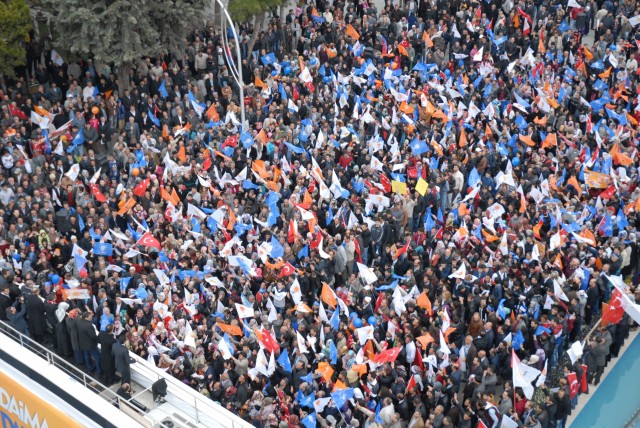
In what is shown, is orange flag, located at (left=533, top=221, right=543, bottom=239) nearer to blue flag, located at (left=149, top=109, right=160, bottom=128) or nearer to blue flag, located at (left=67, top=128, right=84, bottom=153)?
blue flag, located at (left=149, top=109, right=160, bottom=128)

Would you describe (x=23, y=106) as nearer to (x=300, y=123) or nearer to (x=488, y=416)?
(x=300, y=123)

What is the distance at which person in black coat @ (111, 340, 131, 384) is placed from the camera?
60.7 ft

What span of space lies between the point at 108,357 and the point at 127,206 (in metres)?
5.72

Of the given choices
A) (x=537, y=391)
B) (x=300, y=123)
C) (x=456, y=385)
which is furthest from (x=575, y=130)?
(x=456, y=385)

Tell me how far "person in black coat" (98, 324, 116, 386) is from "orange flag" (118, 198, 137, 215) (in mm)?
5178

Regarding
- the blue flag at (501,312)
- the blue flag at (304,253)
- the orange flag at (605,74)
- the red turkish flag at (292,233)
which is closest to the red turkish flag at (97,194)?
the red turkish flag at (292,233)

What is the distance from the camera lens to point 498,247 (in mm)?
23125

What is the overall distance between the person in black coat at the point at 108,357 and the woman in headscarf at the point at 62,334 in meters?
1.17

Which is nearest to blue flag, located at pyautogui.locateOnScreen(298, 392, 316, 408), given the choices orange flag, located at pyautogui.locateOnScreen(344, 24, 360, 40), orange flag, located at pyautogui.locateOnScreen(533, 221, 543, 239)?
orange flag, located at pyautogui.locateOnScreen(533, 221, 543, 239)

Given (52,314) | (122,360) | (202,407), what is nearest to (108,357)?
(122,360)

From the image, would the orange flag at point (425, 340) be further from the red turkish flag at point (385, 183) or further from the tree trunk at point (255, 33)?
the tree trunk at point (255, 33)

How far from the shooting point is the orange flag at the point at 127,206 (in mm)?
24375

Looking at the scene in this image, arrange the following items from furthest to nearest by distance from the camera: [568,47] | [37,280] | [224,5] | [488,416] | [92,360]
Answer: [568,47] < [224,5] < [37,280] < [92,360] < [488,416]

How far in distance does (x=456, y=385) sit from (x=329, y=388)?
94.0 inches
